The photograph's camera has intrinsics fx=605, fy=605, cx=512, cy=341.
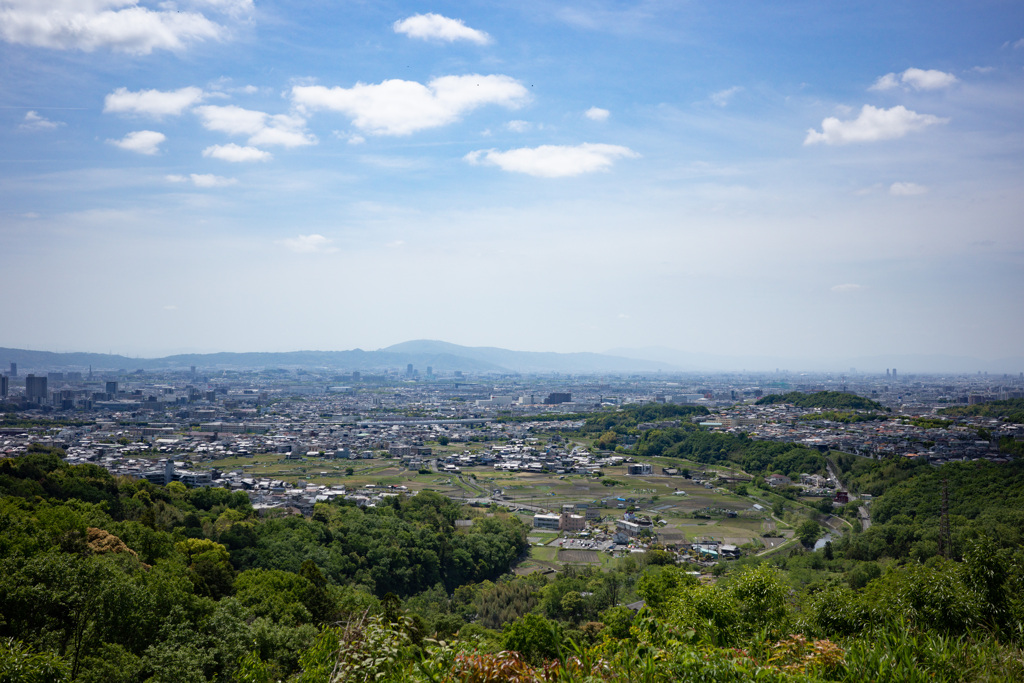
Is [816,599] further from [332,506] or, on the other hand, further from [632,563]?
[332,506]

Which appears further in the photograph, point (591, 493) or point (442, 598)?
point (591, 493)

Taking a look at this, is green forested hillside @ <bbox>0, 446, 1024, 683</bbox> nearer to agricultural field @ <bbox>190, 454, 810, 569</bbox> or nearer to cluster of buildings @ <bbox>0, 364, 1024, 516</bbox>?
agricultural field @ <bbox>190, 454, 810, 569</bbox>

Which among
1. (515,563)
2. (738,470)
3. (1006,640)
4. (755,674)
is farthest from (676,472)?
(755,674)

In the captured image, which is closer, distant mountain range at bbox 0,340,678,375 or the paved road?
the paved road

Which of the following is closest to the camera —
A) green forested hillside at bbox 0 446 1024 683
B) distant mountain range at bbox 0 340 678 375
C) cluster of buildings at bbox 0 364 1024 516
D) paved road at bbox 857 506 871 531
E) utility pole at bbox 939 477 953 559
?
green forested hillside at bbox 0 446 1024 683

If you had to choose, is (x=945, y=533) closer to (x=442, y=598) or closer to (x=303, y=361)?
(x=442, y=598)

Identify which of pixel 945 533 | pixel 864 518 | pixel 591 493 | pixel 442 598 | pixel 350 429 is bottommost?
pixel 591 493

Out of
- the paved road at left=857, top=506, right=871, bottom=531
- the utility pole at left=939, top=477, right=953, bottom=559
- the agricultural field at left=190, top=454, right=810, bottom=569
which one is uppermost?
the utility pole at left=939, top=477, right=953, bottom=559

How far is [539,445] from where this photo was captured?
41.3 metres

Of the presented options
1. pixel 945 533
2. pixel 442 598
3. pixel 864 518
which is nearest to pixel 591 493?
pixel 864 518

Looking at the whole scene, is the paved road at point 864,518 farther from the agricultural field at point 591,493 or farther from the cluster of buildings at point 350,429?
the cluster of buildings at point 350,429

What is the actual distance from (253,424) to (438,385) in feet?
183

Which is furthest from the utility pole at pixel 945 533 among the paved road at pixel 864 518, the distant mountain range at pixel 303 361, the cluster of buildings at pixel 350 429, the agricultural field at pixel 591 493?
the distant mountain range at pixel 303 361

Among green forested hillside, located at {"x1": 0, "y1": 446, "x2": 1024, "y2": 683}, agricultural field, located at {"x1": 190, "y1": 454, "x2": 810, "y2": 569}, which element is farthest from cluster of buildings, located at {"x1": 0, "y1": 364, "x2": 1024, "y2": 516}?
green forested hillside, located at {"x1": 0, "y1": 446, "x2": 1024, "y2": 683}
